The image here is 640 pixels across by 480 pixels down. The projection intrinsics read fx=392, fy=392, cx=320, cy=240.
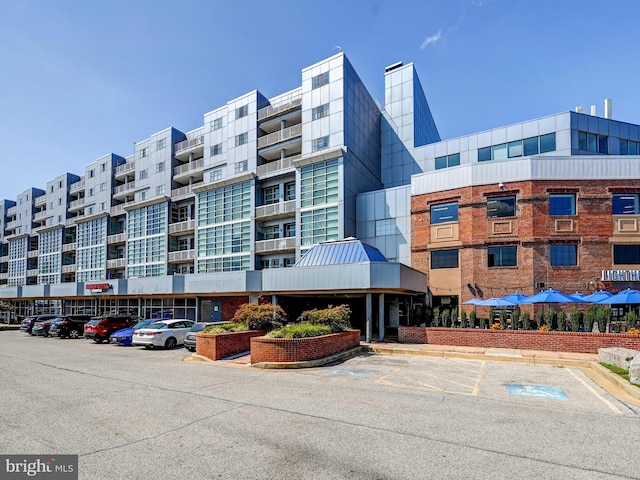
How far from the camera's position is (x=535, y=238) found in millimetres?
25531

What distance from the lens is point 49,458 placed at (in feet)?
19.7

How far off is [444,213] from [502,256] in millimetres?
4940

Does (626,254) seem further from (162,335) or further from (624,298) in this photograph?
(162,335)

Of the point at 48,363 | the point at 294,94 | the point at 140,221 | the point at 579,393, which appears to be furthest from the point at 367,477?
the point at 140,221

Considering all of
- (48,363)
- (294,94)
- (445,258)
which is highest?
(294,94)

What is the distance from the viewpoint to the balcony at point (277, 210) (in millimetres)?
34559

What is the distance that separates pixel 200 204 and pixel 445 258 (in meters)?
25.5

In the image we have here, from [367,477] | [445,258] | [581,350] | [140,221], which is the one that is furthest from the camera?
[140,221]

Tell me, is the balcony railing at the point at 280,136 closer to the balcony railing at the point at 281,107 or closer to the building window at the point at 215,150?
the balcony railing at the point at 281,107

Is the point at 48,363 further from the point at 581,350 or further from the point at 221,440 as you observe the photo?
the point at 581,350

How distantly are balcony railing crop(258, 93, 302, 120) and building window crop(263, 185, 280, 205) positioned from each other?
7.01 meters

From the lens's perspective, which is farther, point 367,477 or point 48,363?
point 48,363

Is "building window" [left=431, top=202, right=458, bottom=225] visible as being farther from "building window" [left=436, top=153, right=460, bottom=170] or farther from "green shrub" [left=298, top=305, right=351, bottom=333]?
"green shrub" [left=298, top=305, right=351, bottom=333]

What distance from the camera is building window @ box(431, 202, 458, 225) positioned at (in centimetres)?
2809
